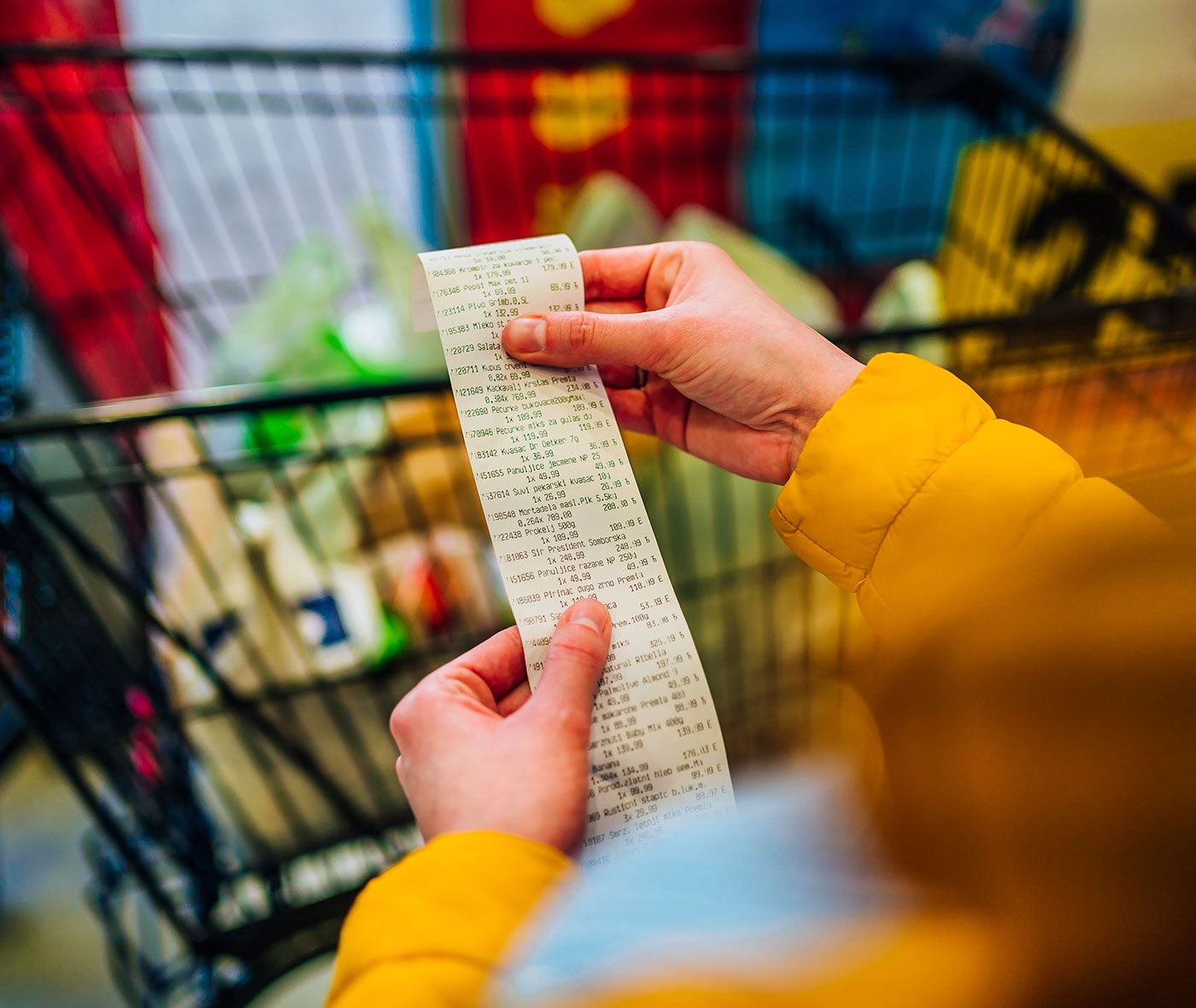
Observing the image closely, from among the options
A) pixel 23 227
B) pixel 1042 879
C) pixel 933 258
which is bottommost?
pixel 933 258

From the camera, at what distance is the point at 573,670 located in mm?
410

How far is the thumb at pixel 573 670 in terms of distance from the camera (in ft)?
1.31

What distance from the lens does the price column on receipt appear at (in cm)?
43

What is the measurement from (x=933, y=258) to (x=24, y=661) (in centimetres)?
191

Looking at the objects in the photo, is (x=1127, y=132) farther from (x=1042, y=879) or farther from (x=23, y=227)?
(x=23, y=227)

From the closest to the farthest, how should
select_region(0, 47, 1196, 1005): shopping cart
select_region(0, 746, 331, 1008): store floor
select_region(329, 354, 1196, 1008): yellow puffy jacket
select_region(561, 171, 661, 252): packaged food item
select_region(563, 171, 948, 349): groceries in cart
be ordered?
1. select_region(329, 354, 1196, 1008): yellow puffy jacket
2. select_region(0, 47, 1196, 1005): shopping cart
3. select_region(0, 746, 331, 1008): store floor
4. select_region(563, 171, 948, 349): groceries in cart
5. select_region(561, 171, 661, 252): packaged food item

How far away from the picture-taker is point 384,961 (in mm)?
309

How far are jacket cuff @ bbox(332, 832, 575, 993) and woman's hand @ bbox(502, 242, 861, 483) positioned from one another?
1.07 ft

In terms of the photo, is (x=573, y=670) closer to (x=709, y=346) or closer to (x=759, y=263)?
(x=709, y=346)

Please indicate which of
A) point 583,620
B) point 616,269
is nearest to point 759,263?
point 616,269

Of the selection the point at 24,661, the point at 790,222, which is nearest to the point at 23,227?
the point at 24,661

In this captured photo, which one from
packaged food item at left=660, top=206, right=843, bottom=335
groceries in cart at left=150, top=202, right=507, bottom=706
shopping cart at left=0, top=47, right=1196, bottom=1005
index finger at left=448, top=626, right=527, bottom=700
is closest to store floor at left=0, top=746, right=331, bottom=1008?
shopping cart at left=0, top=47, right=1196, bottom=1005

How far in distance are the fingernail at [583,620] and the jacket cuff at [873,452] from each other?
0.62 feet

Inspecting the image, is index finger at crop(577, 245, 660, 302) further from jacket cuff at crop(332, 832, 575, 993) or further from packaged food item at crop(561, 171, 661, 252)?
packaged food item at crop(561, 171, 661, 252)
